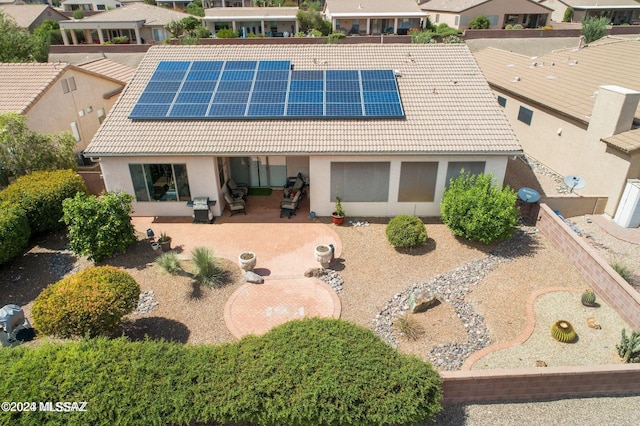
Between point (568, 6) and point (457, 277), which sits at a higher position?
point (568, 6)

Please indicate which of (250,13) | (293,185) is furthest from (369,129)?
(250,13)

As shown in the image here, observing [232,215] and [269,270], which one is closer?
[269,270]

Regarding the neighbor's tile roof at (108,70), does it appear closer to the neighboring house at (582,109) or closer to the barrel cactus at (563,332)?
the neighboring house at (582,109)

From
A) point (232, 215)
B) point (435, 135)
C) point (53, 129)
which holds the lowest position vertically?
point (232, 215)

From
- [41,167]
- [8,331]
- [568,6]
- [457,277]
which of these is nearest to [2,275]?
[8,331]

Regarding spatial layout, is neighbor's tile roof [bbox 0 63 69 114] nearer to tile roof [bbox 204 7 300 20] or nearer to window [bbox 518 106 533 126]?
window [bbox 518 106 533 126]

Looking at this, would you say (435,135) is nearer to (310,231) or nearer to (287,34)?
(310,231)

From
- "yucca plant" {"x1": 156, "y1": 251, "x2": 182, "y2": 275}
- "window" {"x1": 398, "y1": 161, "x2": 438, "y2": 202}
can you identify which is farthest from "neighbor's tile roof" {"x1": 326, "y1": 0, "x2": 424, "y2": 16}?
"yucca plant" {"x1": 156, "y1": 251, "x2": 182, "y2": 275}
